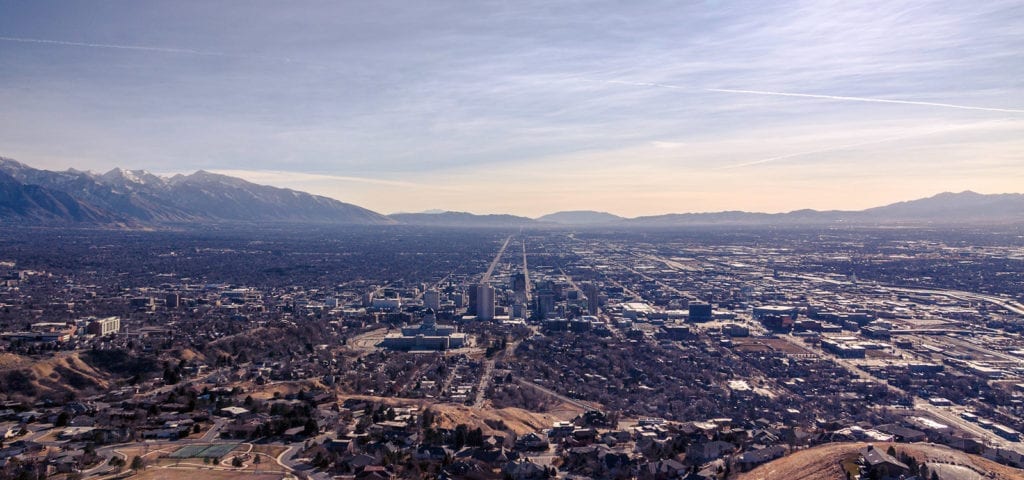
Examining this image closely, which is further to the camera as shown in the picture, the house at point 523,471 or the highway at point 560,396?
the highway at point 560,396

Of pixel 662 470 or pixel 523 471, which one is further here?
pixel 662 470

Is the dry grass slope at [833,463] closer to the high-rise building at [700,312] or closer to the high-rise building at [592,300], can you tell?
the high-rise building at [700,312]

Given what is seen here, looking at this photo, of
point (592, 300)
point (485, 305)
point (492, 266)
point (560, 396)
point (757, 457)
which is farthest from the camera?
point (492, 266)

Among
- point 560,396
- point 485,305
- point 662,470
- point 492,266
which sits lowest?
point 560,396

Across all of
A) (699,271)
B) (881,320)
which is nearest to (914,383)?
(881,320)

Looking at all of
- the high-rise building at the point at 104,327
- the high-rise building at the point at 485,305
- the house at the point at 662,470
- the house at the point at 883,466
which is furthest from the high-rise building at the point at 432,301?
the house at the point at 883,466

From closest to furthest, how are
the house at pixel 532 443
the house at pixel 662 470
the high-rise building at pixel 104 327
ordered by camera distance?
the house at pixel 662 470
the house at pixel 532 443
the high-rise building at pixel 104 327

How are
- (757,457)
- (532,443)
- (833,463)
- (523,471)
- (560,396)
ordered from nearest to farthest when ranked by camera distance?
1. (833,463)
2. (523,471)
3. (757,457)
4. (532,443)
5. (560,396)

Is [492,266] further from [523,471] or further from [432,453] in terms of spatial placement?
[523,471]

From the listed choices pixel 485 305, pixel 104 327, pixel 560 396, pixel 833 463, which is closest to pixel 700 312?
pixel 485 305
